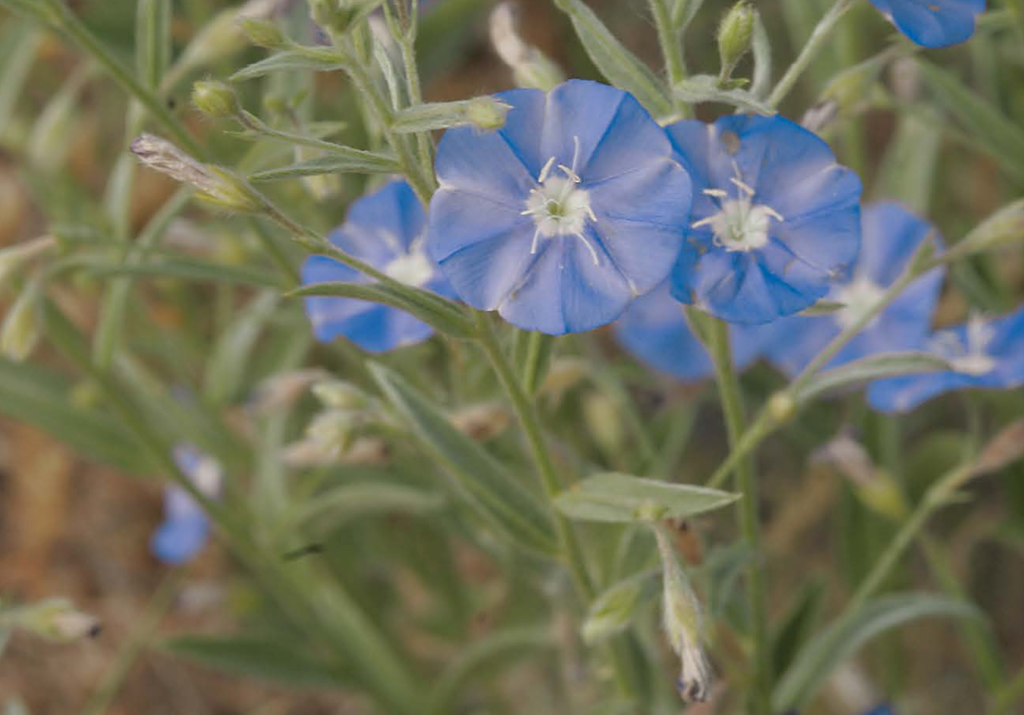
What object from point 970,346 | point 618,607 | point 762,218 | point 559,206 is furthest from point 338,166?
point 970,346

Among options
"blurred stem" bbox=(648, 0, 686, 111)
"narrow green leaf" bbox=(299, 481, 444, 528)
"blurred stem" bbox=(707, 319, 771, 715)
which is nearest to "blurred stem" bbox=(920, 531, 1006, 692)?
"blurred stem" bbox=(707, 319, 771, 715)

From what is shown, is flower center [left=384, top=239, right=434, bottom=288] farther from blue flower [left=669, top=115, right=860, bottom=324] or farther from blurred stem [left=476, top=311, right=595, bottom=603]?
blue flower [left=669, top=115, right=860, bottom=324]

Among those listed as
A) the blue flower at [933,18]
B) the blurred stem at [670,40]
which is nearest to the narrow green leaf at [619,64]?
the blurred stem at [670,40]

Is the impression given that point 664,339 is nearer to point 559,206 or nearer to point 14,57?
point 559,206

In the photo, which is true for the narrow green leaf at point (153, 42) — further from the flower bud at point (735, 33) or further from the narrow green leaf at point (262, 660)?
the narrow green leaf at point (262, 660)

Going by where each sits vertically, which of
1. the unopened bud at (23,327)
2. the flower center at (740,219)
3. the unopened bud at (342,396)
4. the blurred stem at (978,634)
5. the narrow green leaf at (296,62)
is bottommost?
the blurred stem at (978,634)

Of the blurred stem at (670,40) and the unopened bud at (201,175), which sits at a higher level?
the unopened bud at (201,175)

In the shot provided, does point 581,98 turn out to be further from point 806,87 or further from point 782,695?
point 806,87
